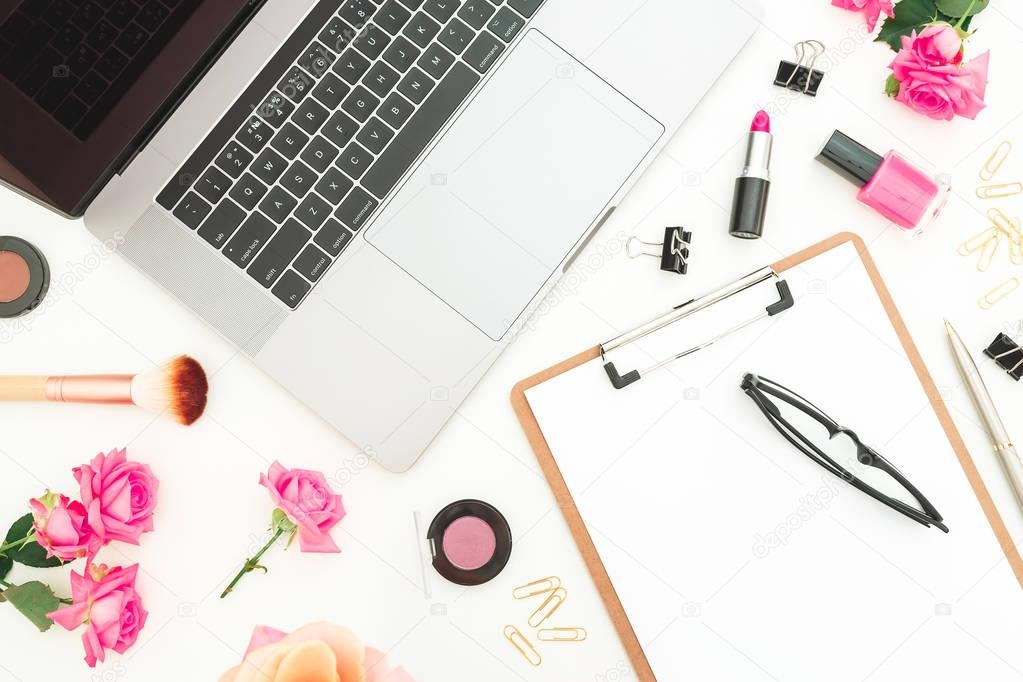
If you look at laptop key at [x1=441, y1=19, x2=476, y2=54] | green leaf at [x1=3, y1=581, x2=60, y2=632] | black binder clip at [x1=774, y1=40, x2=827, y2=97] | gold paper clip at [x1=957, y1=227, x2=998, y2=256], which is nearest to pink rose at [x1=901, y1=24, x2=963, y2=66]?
black binder clip at [x1=774, y1=40, x2=827, y2=97]

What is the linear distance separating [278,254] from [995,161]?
0.93m

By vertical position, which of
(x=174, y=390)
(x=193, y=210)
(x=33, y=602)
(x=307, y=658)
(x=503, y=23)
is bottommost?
(x=33, y=602)

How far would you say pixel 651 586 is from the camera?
3.20ft

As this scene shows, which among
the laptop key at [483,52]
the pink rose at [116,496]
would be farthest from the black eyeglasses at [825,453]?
the pink rose at [116,496]

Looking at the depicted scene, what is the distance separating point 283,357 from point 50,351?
0.34 m

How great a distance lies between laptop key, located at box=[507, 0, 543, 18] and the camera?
979 millimetres

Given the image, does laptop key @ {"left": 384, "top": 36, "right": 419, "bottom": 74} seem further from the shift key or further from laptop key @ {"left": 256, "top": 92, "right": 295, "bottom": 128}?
the shift key

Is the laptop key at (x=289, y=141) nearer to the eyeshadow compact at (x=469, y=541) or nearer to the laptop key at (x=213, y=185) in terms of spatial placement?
the laptop key at (x=213, y=185)

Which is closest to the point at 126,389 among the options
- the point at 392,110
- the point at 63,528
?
the point at 63,528

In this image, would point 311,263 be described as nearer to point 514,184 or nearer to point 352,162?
point 352,162

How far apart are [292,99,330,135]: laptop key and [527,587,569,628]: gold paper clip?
65cm

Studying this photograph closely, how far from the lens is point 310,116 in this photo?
964 millimetres

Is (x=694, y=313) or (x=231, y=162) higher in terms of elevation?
(x=694, y=313)

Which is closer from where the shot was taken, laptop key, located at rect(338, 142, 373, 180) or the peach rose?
the peach rose
